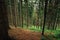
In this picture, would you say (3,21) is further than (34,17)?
No

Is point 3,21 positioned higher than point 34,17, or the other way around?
point 3,21

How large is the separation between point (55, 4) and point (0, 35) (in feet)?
10.4

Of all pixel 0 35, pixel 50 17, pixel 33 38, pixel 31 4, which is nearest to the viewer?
pixel 0 35

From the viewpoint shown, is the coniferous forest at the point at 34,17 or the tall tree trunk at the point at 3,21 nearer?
the tall tree trunk at the point at 3,21

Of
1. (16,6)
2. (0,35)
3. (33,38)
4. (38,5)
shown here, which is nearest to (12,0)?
(16,6)

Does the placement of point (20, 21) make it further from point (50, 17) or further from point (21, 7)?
point (50, 17)

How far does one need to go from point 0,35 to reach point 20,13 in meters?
3.52

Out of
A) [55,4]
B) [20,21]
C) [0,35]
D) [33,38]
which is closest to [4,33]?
[0,35]

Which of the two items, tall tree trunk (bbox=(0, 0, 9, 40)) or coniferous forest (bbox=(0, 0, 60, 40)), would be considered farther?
coniferous forest (bbox=(0, 0, 60, 40))

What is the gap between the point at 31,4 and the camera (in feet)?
23.8

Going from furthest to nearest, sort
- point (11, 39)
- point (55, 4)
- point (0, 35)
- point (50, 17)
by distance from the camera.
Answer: point (50, 17) → point (55, 4) → point (11, 39) → point (0, 35)

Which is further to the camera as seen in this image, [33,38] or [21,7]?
[21,7]

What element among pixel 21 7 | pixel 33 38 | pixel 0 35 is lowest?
pixel 33 38

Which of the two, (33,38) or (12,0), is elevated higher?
(12,0)
